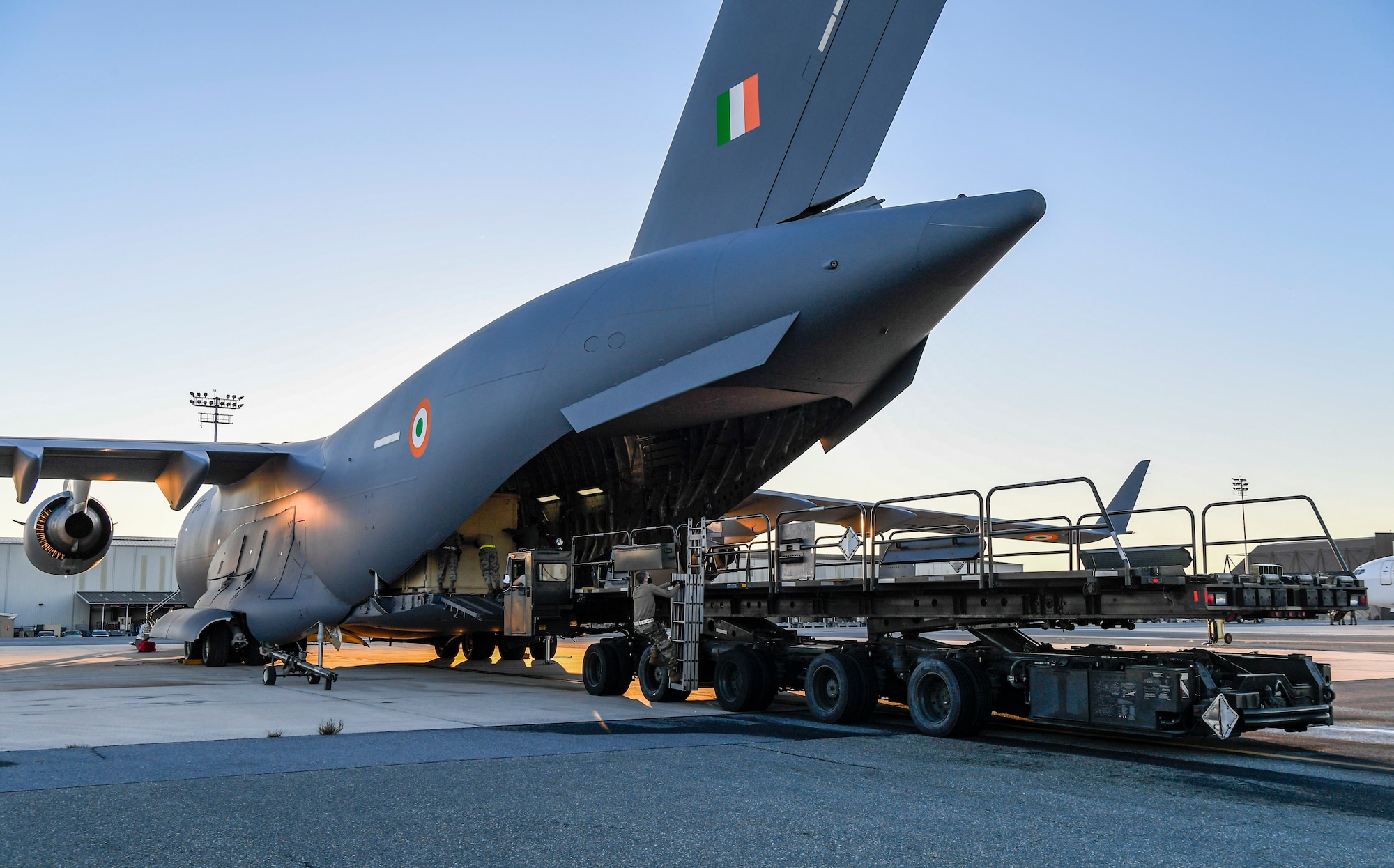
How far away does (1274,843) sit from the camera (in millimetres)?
5660

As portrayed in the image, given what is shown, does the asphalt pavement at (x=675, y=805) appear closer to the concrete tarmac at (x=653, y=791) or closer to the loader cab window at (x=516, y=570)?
the concrete tarmac at (x=653, y=791)

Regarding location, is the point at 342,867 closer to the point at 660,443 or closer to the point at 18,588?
the point at 660,443

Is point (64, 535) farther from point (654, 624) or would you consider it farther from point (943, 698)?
point (943, 698)

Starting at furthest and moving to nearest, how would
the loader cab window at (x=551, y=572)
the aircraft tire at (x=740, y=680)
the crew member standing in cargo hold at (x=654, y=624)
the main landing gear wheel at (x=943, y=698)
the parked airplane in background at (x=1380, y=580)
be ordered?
the parked airplane in background at (x=1380, y=580) < the loader cab window at (x=551, y=572) < the crew member standing in cargo hold at (x=654, y=624) < the aircraft tire at (x=740, y=680) < the main landing gear wheel at (x=943, y=698)

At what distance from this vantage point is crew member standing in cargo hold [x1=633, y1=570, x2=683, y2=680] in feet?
41.8

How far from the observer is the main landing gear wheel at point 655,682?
12969mm

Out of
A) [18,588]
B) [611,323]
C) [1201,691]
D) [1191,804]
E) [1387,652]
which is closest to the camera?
[1191,804]

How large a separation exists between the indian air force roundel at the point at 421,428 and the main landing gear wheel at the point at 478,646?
719cm

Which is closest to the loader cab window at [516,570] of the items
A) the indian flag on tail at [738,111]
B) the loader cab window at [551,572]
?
the loader cab window at [551,572]

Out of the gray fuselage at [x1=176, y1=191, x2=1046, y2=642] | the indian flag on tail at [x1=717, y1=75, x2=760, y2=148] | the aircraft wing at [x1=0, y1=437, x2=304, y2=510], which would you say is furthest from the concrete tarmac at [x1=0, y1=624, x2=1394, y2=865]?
the aircraft wing at [x1=0, y1=437, x2=304, y2=510]

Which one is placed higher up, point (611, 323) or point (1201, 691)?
point (611, 323)

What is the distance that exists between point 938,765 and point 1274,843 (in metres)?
2.71

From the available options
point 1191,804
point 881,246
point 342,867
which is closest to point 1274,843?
point 1191,804

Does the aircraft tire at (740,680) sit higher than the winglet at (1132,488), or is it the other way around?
the winglet at (1132,488)
